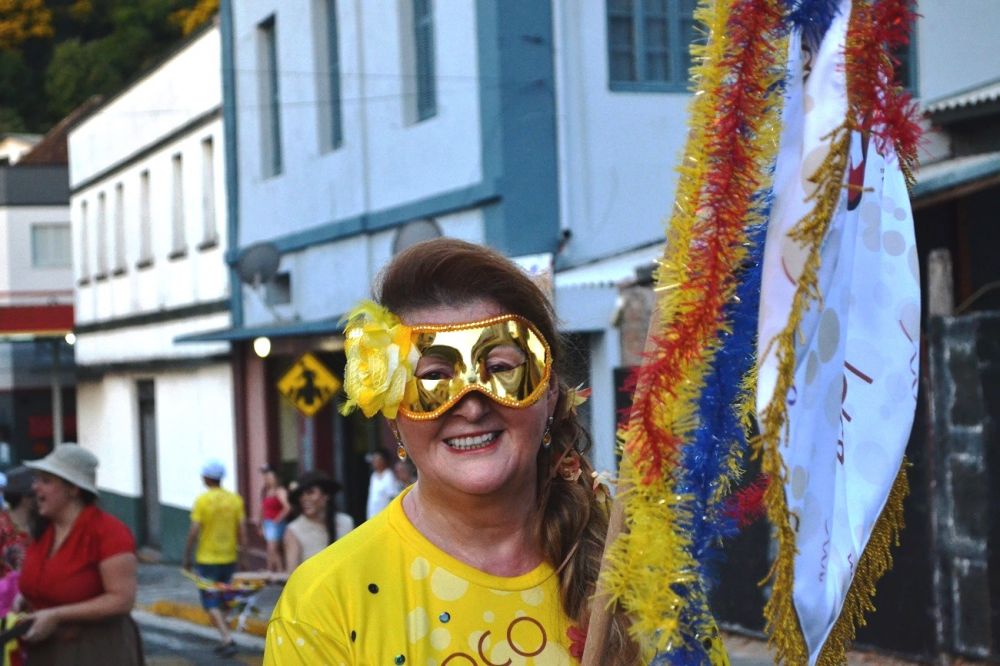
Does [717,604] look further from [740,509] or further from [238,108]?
[238,108]

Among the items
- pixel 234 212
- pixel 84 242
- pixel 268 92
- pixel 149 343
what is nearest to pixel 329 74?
pixel 268 92

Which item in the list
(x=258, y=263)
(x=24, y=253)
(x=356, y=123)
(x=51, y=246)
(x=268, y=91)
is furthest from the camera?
(x=51, y=246)

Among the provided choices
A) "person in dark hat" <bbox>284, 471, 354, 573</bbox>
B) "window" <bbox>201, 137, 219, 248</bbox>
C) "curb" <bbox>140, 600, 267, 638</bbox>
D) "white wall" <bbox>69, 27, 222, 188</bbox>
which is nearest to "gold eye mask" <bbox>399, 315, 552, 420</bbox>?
"person in dark hat" <bbox>284, 471, 354, 573</bbox>

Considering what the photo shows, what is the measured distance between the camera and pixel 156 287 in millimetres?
27609

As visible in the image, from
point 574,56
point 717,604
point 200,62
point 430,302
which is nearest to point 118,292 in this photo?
point 200,62

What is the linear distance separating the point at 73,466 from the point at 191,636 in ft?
33.8

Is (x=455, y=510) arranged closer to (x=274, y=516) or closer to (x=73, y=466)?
(x=73, y=466)

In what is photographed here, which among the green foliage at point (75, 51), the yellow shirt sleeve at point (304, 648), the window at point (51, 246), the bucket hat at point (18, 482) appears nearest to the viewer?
the yellow shirt sleeve at point (304, 648)

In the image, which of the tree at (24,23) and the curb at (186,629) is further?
the tree at (24,23)

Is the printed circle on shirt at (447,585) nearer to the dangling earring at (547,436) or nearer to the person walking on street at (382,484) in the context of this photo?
the dangling earring at (547,436)

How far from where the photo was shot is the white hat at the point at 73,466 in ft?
21.2

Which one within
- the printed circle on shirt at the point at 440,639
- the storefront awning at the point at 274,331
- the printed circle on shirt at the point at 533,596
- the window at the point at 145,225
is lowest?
the printed circle on shirt at the point at 440,639

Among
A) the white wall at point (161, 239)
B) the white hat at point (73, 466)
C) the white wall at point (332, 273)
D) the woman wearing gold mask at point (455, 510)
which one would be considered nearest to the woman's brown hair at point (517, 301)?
the woman wearing gold mask at point (455, 510)

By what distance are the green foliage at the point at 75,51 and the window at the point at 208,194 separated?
25.6 metres
